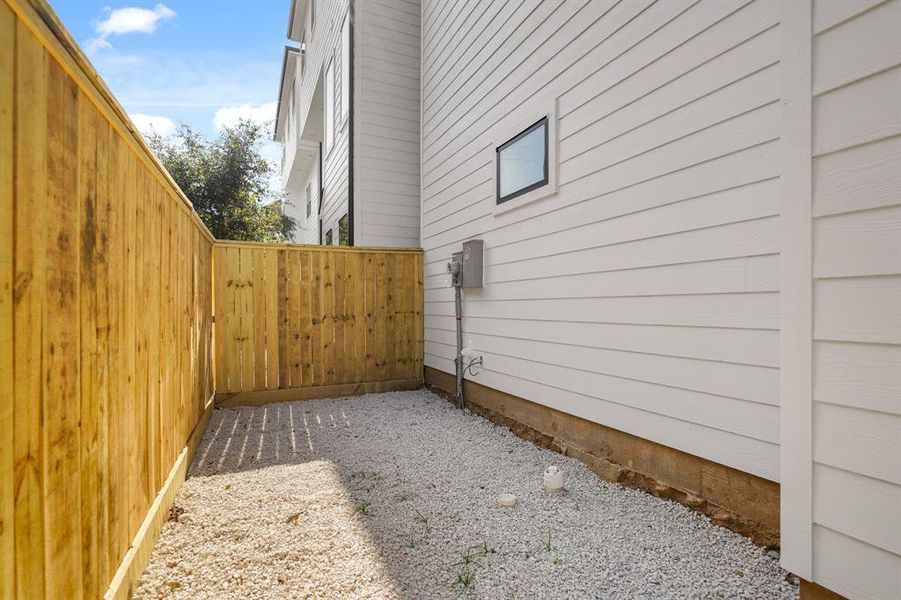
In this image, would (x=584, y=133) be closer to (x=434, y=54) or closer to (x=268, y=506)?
(x=268, y=506)

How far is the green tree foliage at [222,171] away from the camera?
34.8 feet

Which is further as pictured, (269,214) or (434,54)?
(269,214)

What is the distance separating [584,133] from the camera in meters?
3.03

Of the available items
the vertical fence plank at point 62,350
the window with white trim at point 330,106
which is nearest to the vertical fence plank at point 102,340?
the vertical fence plank at point 62,350

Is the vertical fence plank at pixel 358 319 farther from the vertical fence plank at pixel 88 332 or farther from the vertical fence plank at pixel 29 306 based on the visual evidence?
the vertical fence plank at pixel 29 306

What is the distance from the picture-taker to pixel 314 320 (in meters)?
5.23

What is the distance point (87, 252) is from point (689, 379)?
2.53 m

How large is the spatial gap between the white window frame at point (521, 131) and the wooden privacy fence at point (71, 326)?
243cm

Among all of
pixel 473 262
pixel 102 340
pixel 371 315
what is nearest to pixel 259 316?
pixel 371 315

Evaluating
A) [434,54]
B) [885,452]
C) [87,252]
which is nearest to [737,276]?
[885,452]

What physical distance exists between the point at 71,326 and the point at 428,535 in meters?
1.69

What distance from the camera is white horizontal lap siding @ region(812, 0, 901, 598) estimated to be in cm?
134

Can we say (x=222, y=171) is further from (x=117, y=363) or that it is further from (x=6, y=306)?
(x=6, y=306)

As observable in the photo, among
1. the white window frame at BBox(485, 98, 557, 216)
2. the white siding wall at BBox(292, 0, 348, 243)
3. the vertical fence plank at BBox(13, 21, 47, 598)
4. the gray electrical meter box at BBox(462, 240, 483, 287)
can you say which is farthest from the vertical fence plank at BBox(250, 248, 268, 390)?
the vertical fence plank at BBox(13, 21, 47, 598)
